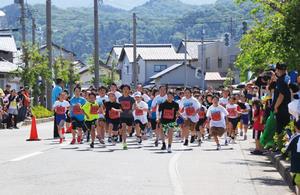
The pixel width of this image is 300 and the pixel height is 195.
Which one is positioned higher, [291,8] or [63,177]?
[291,8]

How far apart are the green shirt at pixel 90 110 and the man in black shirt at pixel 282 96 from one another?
A: 7456 millimetres

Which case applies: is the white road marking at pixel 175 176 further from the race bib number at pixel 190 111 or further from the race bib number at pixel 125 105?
the race bib number at pixel 190 111

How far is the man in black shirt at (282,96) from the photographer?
1415cm

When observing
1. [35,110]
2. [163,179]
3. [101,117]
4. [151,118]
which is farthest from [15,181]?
[35,110]

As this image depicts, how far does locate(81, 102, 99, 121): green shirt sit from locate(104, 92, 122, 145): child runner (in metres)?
0.43

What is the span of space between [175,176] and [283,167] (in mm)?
2067

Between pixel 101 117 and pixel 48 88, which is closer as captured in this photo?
pixel 101 117

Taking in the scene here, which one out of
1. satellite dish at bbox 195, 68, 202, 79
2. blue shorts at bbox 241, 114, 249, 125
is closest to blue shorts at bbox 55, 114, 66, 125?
blue shorts at bbox 241, 114, 249, 125

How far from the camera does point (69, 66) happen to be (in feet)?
283

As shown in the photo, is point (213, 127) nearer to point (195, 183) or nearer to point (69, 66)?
point (195, 183)

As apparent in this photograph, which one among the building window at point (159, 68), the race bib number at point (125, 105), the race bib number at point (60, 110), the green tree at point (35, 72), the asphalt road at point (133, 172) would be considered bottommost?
the asphalt road at point (133, 172)

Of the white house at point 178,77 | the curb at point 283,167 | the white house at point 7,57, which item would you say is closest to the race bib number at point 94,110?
the curb at point 283,167

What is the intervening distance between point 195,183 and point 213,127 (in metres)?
9.15

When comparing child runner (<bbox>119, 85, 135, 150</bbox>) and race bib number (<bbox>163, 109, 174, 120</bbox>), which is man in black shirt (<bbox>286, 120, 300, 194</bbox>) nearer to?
race bib number (<bbox>163, 109, 174, 120</bbox>)
